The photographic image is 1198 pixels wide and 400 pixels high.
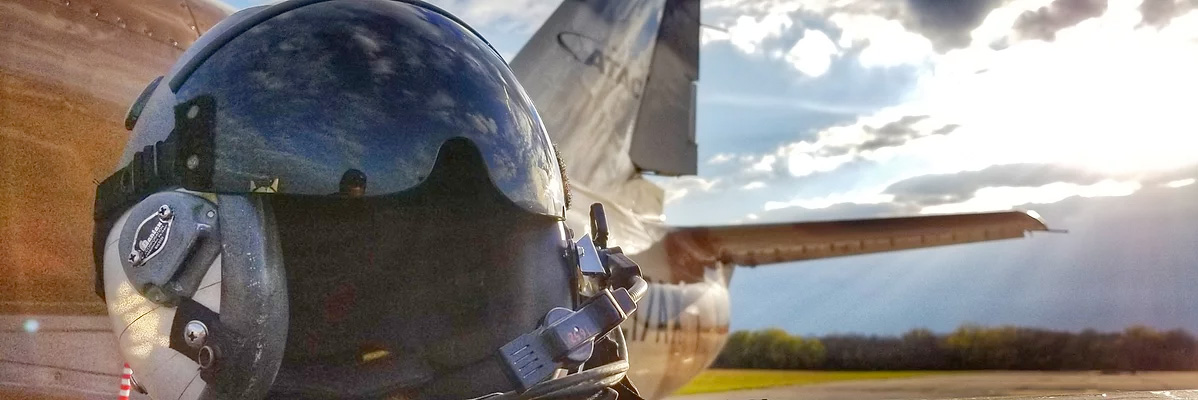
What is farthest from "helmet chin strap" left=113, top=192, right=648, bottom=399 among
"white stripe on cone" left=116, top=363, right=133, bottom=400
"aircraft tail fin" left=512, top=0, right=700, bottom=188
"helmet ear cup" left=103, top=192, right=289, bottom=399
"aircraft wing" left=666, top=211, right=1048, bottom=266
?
"aircraft wing" left=666, top=211, right=1048, bottom=266

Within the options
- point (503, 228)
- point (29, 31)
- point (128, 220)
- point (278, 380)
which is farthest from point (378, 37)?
point (29, 31)

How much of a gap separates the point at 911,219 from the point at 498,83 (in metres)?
5.33

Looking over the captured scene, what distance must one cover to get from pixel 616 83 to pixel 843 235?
2.20m

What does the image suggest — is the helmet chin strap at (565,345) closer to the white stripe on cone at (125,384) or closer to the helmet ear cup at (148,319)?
the helmet ear cup at (148,319)

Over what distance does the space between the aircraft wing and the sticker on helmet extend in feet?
16.1

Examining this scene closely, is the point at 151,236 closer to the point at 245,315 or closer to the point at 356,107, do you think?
the point at 245,315

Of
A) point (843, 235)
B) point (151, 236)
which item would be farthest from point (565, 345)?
point (843, 235)

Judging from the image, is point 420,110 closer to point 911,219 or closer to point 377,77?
point 377,77

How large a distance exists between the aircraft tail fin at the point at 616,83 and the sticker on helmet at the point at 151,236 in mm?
4274

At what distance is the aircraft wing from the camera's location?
6062 millimetres

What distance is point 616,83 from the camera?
21.6 ft

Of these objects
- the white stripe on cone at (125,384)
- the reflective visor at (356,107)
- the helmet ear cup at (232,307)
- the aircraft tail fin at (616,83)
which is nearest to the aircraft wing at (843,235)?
the aircraft tail fin at (616,83)

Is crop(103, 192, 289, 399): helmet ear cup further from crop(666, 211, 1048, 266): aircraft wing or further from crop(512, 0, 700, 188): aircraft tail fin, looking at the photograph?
crop(666, 211, 1048, 266): aircraft wing

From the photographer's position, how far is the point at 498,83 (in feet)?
5.00
